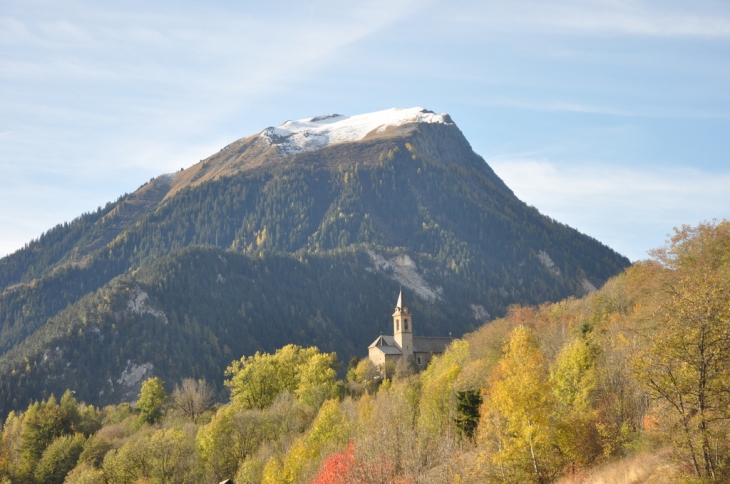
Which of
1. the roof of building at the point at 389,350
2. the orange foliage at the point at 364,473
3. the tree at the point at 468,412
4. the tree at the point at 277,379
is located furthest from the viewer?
the roof of building at the point at 389,350

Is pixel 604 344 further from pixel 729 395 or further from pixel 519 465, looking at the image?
pixel 729 395

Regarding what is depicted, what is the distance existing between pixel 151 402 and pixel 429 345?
64555 millimetres

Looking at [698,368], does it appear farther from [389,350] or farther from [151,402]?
[389,350]

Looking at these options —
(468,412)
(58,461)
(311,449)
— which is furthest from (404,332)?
(468,412)

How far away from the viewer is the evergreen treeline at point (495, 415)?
3550cm

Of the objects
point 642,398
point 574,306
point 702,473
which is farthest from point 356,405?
point 702,473

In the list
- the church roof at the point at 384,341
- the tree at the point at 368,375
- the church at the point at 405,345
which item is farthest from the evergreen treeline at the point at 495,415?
the church roof at the point at 384,341

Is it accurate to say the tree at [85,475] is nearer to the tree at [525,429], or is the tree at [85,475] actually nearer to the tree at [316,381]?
the tree at [316,381]

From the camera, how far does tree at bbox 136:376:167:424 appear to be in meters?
115

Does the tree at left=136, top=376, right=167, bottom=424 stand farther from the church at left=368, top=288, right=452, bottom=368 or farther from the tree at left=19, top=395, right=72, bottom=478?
the church at left=368, top=288, right=452, bottom=368

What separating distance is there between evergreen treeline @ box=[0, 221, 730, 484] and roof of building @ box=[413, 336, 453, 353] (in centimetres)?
3362

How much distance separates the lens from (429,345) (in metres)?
159

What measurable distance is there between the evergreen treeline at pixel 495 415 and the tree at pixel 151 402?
0.39m

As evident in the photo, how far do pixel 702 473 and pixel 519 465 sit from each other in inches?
761
